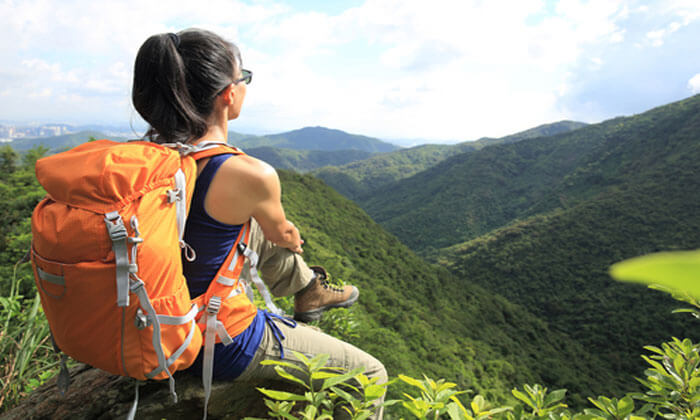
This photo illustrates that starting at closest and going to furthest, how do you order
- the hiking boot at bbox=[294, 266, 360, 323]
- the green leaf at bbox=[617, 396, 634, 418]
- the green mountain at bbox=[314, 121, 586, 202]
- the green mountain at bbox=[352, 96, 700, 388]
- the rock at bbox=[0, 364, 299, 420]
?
1. the green leaf at bbox=[617, 396, 634, 418]
2. the rock at bbox=[0, 364, 299, 420]
3. the hiking boot at bbox=[294, 266, 360, 323]
4. the green mountain at bbox=[352, 96, 700, 388]
5. the green mountain at bbox=[314, 121, 586, 202]

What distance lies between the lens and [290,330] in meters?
2.01

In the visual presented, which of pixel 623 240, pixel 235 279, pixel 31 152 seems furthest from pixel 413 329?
pixel 623 240

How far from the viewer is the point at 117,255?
1319mm

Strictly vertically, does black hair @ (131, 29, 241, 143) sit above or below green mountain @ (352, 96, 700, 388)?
above

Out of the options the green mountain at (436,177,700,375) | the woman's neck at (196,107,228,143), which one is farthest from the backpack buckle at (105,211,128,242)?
the green mountain at (436,177,700,375)

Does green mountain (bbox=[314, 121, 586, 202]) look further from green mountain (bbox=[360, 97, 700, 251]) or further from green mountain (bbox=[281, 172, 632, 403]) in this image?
green mountain (bbox=[281, 172, 632, 403])

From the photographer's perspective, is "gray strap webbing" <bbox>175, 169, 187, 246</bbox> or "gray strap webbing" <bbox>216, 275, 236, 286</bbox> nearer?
"gray strap webbing" <bbox>175, 169, 187, 246</bbox>

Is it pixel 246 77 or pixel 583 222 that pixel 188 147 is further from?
pixel 583 222

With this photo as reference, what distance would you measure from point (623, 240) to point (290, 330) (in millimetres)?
61583

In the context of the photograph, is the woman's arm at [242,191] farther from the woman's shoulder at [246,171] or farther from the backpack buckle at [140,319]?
the backpack buckle at [140,319]

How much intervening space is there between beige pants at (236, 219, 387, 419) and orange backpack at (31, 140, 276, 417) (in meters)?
0.41

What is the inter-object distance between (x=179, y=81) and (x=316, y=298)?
1559 mm

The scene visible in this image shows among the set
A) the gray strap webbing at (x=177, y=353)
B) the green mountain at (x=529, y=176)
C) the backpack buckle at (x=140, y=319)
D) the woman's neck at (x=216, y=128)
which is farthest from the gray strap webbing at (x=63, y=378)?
the green mountain at (x=529, y=176)

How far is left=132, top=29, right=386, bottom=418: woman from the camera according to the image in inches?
64.2
